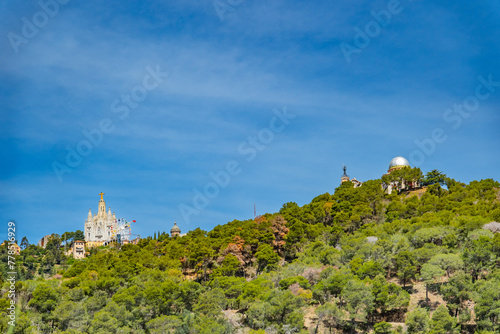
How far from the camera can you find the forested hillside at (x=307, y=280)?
4959 cm

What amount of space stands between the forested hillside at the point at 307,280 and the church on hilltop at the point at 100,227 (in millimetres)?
76780

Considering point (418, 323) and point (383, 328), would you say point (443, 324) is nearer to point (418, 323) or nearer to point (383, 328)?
point (418, 323)

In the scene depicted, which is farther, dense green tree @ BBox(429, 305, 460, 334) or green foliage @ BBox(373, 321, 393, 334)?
green foliage @ BBox(373, 321, 393, 334)

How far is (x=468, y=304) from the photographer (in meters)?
50.9

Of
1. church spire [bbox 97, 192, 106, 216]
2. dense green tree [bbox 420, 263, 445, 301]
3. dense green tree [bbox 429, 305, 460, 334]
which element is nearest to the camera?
dense green tree [bbox 429, 305, 460, 334]

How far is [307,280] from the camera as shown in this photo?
5819 cm

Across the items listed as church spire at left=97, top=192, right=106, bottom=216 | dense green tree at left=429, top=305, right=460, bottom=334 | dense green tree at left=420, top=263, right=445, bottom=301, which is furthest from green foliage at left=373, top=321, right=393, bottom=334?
church spire at left=97, top=192, right=106, bottom=216

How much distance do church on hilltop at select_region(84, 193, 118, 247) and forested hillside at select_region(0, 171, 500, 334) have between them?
76.8 metres

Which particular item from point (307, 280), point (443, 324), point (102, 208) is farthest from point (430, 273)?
point (102, 208)

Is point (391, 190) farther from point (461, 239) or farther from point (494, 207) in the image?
point (461, 239)

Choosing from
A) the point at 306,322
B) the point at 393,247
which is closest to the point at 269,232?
the point at 393,247

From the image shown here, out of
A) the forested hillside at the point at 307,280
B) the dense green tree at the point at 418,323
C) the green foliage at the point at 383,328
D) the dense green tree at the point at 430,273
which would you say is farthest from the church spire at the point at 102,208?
the dense green tree at the point at 418,323

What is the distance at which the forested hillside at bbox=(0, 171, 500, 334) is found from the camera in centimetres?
4959

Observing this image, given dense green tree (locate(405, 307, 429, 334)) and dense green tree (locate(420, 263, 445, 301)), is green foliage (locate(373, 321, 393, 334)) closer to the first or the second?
dense green tree (locate(405, 307, 429, 334))
